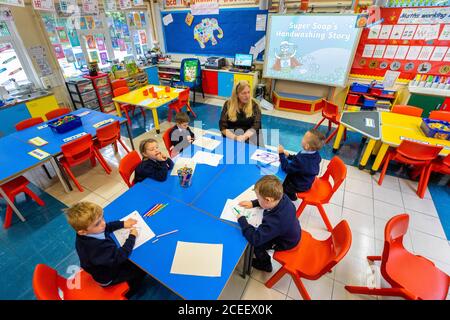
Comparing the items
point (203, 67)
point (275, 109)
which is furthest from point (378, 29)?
point (203, 67)

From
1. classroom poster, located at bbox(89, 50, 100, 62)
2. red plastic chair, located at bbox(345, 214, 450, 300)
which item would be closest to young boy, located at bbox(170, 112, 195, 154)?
red plastic chair, located at bbox(345, 214, 450, 300)

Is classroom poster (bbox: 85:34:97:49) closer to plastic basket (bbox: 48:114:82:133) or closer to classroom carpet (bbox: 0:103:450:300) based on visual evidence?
plastic basket (bbox: 48:114:82:133)

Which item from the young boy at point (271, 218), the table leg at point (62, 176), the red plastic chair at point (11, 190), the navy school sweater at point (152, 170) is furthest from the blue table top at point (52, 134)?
the young boy at point (271, 218)

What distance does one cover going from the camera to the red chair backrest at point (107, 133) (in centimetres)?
310

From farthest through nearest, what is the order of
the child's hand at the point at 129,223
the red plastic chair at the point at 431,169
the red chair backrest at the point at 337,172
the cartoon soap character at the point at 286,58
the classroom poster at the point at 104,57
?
Answer: the classroom poster at the point at 104,57, the cartoon soap character at the point at 286,58, the red plastic chair at the point at 431,169, the red chair backrest at the point at 337,172, the child's hand at the point at 129,223

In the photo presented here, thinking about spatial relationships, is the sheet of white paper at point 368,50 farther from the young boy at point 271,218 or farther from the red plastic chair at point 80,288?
the red plastic chair at point 80,288

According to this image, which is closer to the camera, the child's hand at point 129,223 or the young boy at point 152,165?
the child's hand at point 129,223

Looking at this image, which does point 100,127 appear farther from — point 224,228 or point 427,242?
point 427,242

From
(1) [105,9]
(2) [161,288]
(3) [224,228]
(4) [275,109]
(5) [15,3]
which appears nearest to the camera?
(3) [224,228]

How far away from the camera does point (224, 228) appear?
5.10 ft

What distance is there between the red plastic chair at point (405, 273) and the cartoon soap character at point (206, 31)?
623cm

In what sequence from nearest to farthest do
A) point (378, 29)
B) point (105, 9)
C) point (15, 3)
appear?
point (15, 3), point (378, 29), point (105, 9)

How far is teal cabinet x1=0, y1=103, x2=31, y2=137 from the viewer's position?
3.92 m
